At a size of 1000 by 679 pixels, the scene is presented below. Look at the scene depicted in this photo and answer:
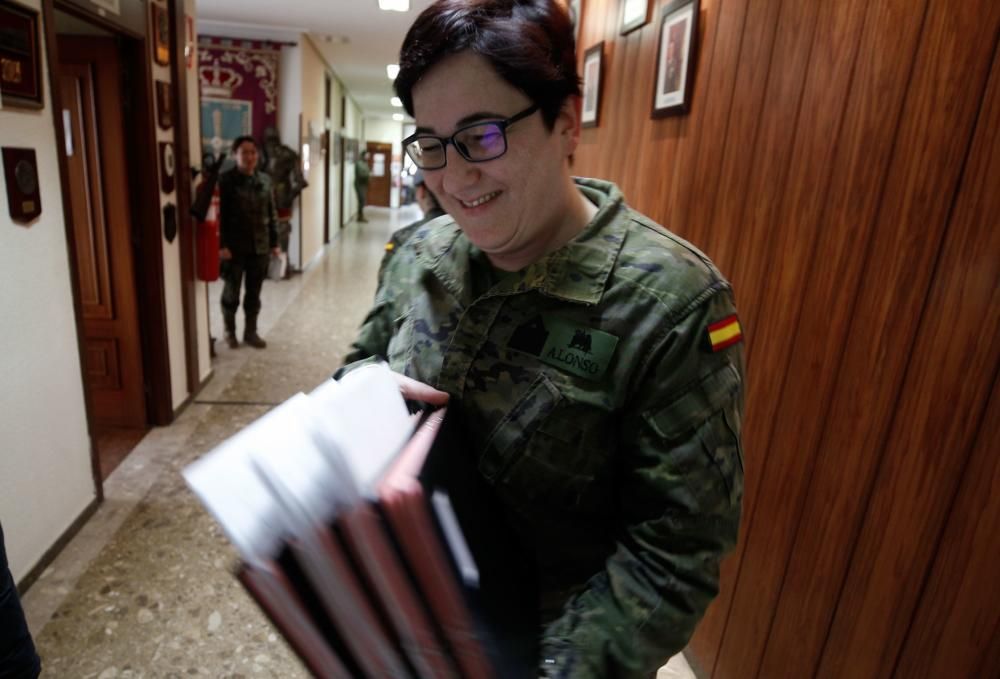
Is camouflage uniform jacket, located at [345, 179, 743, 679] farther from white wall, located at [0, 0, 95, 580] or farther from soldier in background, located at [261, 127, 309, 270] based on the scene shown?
soldier in background, located at [261, 127, 309, 270]

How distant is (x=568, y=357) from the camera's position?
71cm

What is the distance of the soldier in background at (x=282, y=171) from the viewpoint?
21.9 feet

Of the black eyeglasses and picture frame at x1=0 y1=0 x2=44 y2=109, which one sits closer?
Result: the black eyeglasses

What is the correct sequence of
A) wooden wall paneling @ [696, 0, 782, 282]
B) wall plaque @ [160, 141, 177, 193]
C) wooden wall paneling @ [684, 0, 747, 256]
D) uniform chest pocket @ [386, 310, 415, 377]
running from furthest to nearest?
1. wall plaque @ [160, 141, 177, 193]
2. wooden wall paneling @ [684, 0, 747, 256]
3. wooden wall paneling @ [696, 0, 782, 282]
4. uniform chest pocket @ [386, 310, 415, 377]

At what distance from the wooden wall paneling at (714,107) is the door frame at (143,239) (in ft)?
7.17

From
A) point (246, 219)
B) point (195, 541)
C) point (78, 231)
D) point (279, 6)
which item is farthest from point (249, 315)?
point (279, 6)

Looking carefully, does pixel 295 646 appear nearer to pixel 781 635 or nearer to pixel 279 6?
pixel 781 635

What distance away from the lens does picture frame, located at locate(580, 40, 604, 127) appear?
110 inches

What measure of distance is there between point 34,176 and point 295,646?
6.83ft

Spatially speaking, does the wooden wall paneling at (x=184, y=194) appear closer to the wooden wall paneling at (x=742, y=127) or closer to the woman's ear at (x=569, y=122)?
the wooden wall paneling at (x=742, y=127)

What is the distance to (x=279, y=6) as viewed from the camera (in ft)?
18.3

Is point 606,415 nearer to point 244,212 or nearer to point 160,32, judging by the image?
point 160,32

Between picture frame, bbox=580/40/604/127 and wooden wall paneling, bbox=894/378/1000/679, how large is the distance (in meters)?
2.14

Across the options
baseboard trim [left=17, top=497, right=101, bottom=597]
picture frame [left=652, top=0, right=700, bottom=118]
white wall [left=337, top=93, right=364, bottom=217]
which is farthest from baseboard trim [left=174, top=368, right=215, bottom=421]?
white wall [left=337, top=93, right=364, bottom=217]
